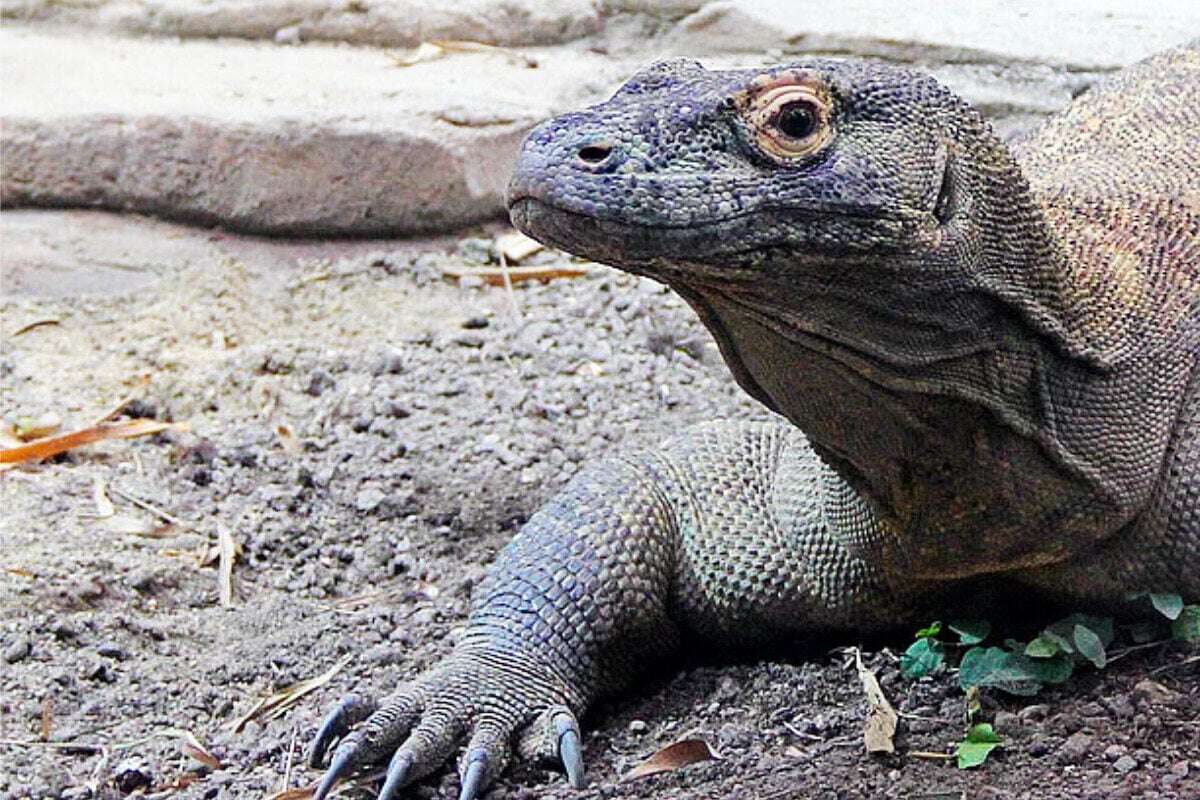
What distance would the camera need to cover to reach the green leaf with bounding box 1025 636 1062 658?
337cm

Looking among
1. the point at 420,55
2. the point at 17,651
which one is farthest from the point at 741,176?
the point at 420,55

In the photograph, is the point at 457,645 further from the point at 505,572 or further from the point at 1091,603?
the point at 1091,603

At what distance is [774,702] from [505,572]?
70 centimetres

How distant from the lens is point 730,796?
3117 millimetres

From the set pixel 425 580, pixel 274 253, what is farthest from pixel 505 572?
pixel 274 253

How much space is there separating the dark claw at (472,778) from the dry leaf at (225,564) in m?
1.09

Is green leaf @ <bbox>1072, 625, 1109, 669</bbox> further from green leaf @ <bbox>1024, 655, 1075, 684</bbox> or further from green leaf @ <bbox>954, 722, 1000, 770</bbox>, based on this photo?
green leaf @ <bbox>954, 722, 1000, 770</bbox>

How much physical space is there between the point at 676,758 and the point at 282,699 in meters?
0.94

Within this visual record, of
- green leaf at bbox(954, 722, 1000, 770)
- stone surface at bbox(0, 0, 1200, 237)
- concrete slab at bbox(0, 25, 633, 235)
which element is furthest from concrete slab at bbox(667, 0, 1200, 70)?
green leaf at bbox(954, 722, 1000, 770)

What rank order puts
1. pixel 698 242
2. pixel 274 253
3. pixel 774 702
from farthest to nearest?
pixel 274 253 < pixel 774 702 < pixel 698 242

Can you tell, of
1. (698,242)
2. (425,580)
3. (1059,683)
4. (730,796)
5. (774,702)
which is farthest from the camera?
(425,580)

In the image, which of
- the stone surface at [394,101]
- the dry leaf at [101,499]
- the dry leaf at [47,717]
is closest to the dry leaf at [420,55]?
the stone surface at [394,101]

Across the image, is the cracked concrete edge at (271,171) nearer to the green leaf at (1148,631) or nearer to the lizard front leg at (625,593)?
the lizard front leg at (625,593)

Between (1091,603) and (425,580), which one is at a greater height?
(1091,603)
